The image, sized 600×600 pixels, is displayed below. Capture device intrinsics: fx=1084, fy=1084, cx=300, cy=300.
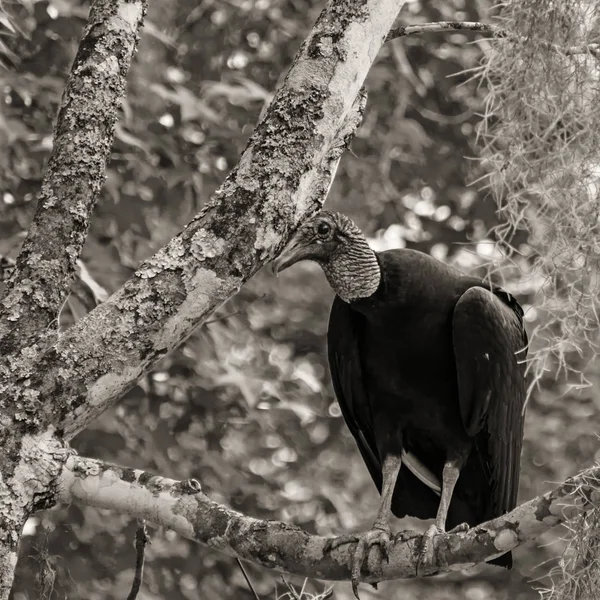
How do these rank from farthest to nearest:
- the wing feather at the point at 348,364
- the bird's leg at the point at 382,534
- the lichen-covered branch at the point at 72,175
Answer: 1. the wing feather at the point at 348,364
2. the bird's leg at the point at 382,534
3. the lichen-covered branch at the point at 72,175

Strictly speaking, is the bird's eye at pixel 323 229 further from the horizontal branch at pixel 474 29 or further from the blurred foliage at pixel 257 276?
the horizontal branch at pixel 474 29

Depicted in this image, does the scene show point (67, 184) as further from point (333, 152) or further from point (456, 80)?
point (456, 80)

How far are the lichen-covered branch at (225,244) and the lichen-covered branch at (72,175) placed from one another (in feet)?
0.27

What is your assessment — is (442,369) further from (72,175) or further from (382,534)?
(72,175)

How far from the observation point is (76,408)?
5.35 feet

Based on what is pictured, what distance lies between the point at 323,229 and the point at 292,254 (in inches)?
5.7

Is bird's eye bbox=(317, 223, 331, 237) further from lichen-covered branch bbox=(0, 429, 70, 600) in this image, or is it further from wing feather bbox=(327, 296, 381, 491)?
lichen-covered branch bbox=(0, 429, 70, 600)

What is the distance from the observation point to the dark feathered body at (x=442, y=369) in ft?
8.36

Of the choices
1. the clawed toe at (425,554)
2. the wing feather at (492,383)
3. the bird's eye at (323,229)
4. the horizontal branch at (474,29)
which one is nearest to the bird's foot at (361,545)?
the clawed toe at (425,554)

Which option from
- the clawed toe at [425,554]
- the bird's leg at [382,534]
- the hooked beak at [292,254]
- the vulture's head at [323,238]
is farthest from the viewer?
the vulture's head at [323,238]

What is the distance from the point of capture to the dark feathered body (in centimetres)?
255

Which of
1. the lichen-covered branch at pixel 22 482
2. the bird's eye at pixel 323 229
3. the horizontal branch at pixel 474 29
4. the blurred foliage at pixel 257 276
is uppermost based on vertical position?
the horizontal branch at pixel 474 29

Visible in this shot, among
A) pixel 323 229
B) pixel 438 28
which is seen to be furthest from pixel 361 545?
pixel 438 28

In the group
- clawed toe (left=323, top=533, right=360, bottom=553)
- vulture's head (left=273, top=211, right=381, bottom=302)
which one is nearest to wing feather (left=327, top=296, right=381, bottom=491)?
vulture's head (left=273, top=211, right=381, bottom=302)
